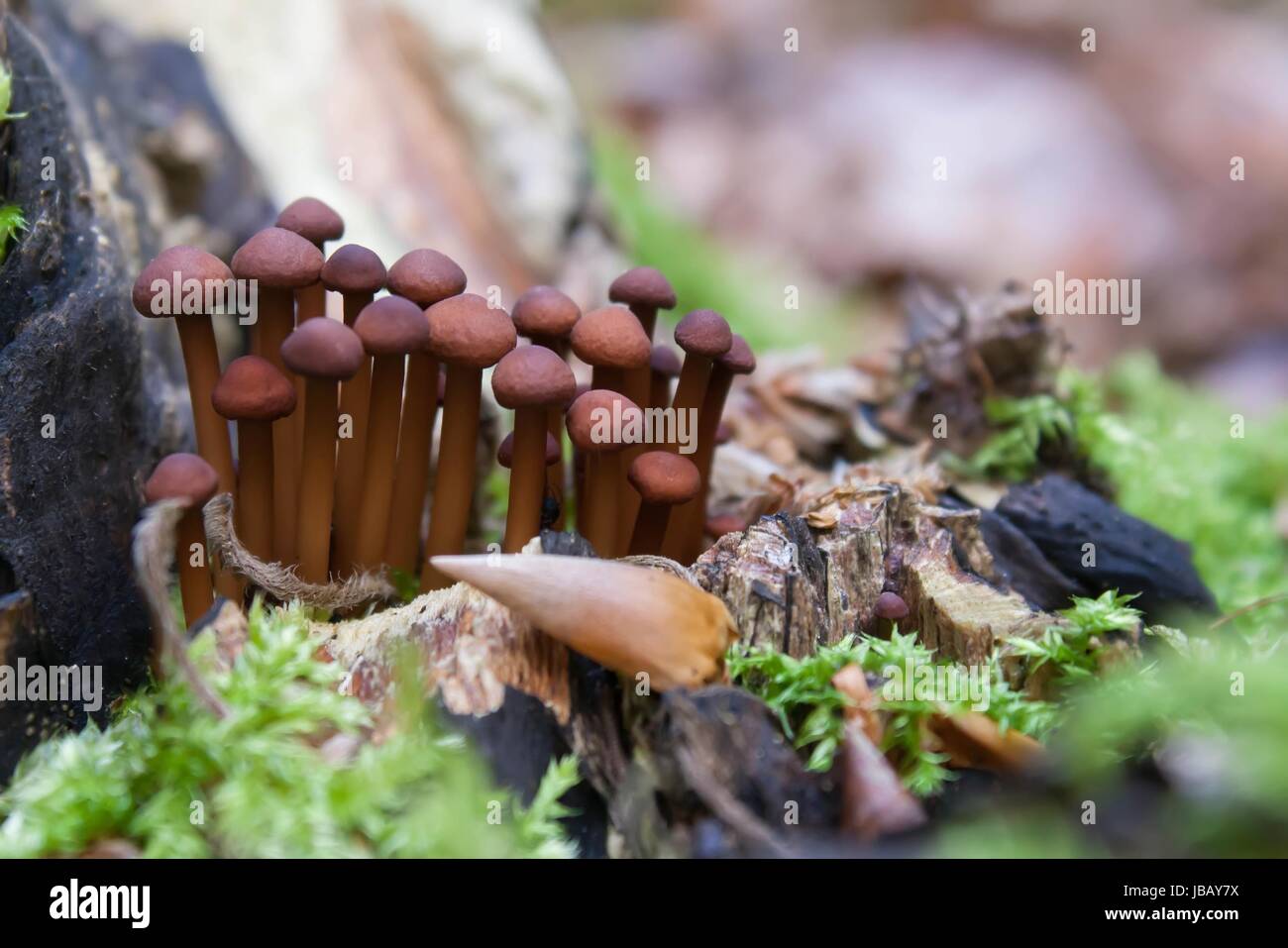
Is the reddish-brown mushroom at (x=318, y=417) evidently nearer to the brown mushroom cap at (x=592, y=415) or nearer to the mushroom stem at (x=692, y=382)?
the brown mushroom cap at (x=592, y=415)

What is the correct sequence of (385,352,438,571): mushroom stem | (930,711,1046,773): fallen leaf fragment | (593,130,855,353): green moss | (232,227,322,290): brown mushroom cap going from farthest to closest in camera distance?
(593,130,855,353): green moss → (385,352,438,571): mushroom stem → (232,227,322,290): brown mushroom cap → (930,711,1046,773): fallen leaf fragment

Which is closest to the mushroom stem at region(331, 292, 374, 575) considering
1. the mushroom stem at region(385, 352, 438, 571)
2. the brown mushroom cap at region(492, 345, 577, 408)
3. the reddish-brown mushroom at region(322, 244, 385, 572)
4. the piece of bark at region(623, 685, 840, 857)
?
the reddish-brown mushroom at region(322, 244, 385, 572)

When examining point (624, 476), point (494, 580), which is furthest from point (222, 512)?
point (624, 476)

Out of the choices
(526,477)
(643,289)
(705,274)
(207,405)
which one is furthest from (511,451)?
(705,274)

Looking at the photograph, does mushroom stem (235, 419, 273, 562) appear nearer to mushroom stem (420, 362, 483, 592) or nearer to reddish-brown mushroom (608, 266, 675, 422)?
mushroom stem (420, 362, 483, 592)

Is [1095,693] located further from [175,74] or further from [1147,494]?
[175,74]
